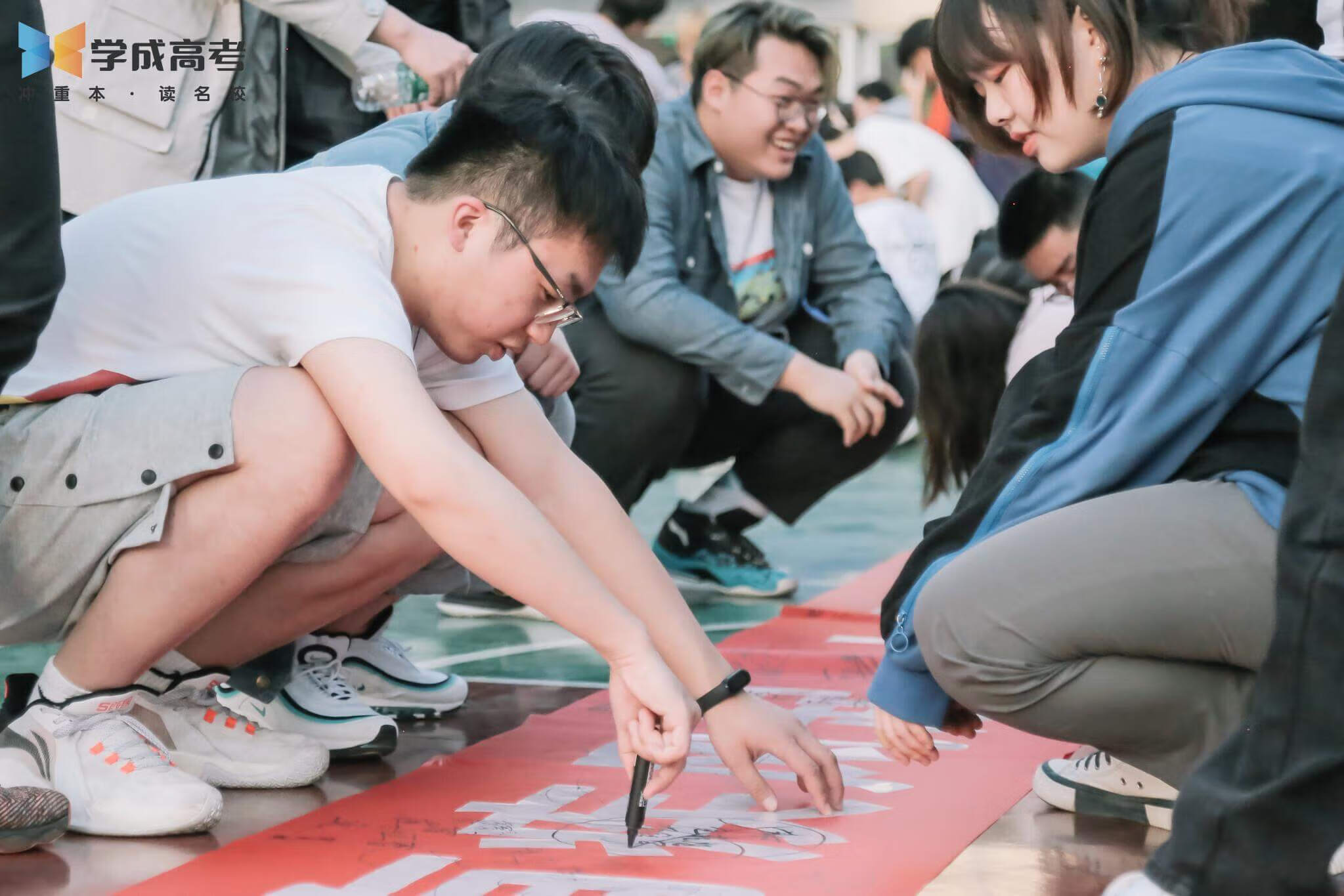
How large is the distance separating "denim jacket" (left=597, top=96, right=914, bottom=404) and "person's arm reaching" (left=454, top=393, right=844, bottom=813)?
1.28 m

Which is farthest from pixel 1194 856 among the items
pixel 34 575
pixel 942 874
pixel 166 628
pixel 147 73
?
pixel 147 73

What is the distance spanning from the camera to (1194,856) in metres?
1.10

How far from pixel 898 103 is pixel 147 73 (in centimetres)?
557

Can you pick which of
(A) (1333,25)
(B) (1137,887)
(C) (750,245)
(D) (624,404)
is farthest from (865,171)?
(B) (1137,887)

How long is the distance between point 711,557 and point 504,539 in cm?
200

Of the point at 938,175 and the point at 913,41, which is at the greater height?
the point at 913,41

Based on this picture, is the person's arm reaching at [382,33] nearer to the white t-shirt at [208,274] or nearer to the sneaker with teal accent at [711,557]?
the white t-shirt at [208,274]

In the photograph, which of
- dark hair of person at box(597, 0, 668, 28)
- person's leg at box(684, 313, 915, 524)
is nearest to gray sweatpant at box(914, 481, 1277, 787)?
person's leg at box(684, 313, 915, 524)

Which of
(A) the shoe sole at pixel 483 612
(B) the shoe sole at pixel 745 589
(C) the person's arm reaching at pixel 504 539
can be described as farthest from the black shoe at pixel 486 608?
(C) the person's arm reaching at pixel 504 539

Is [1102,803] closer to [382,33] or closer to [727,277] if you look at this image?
[382,33]

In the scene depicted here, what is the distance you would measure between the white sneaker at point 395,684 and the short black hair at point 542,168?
0.76 meters

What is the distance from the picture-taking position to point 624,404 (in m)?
3.21

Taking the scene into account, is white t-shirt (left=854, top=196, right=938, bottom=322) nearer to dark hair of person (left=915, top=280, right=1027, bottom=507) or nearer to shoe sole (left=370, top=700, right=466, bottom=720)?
dark hair of person (left=915, top=280, right=1027, bottom=507)

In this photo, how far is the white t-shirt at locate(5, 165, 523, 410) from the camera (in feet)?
5.37
